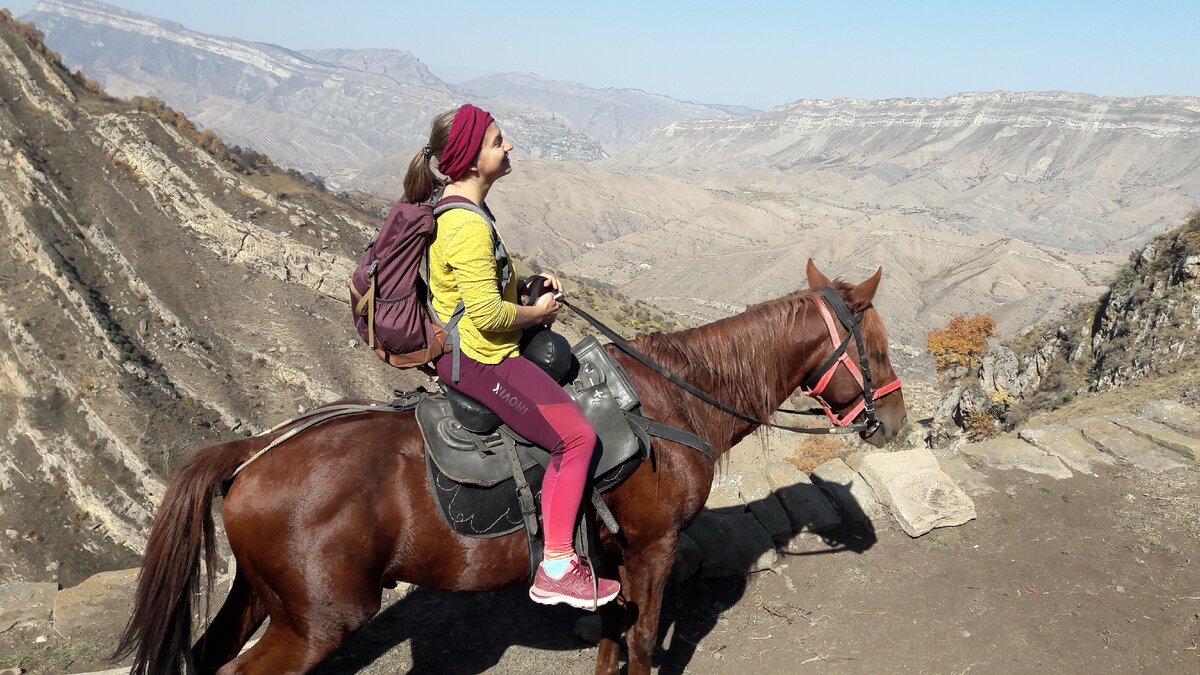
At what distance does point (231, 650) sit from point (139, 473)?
26.2m

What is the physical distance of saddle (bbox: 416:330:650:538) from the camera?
3.67 metres

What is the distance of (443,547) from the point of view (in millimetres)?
3721

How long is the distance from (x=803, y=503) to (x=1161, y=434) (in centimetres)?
496

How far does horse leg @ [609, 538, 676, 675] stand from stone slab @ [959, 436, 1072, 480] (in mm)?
5417

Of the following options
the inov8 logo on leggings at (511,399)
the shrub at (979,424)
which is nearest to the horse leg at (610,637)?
the inov8 logo on leggings at (511,399)

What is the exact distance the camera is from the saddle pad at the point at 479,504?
367 cm

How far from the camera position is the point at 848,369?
4555 millimetres

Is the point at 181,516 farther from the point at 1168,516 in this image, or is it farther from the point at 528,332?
the point at 1168,516

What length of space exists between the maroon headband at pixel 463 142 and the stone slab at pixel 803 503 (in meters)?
5.04

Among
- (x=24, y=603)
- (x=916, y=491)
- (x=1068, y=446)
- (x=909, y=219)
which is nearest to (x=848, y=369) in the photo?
(x=916, y=491)

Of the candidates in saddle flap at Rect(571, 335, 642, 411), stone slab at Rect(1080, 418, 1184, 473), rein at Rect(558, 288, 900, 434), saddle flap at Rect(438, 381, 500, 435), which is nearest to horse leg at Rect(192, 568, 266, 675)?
saddle flap at Rect(438, 381, 500, 435)

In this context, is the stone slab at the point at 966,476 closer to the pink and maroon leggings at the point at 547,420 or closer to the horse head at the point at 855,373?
the horse head at the point at 855,373

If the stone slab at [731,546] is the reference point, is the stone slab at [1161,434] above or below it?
above

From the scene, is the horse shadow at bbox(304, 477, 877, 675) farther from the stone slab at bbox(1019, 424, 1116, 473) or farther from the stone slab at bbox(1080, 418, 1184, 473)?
the stone slab at bbox(1080, 418, 1184, 473)
